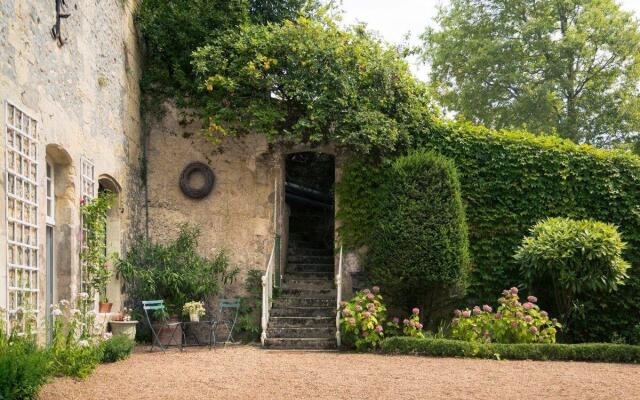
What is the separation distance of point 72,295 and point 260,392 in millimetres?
3101

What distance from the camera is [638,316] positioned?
11.5 m

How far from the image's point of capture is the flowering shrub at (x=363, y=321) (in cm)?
993

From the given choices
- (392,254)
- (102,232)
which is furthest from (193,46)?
(392,254)

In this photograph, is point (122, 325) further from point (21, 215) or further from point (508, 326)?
point (508, 326)

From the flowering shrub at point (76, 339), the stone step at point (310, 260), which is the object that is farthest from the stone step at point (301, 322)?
the flowering shrub at point (76, 339)

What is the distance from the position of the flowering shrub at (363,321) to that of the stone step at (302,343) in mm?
259

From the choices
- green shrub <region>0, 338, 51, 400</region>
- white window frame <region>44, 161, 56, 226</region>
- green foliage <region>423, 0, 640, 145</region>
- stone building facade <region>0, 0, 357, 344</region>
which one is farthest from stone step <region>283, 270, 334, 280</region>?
green foliage <region>423, 0, 640, 145</region>

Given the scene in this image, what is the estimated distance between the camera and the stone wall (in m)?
6.98

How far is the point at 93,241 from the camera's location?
29.6ft

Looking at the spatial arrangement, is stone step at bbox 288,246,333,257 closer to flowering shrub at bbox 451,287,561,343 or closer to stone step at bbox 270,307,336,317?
stone step at bbox 270,307,336,317

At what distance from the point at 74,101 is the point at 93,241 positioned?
1.71 metres

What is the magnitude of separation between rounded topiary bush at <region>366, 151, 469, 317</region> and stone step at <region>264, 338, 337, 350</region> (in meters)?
1.25

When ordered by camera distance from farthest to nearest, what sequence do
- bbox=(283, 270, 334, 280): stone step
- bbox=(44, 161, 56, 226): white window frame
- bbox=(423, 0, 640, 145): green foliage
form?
bbox=(423, 0, 640, 145): green foliage → bbox=(283, 270, 334, 280): stone step → bbox=(44, 161, 56, 226): white window frame

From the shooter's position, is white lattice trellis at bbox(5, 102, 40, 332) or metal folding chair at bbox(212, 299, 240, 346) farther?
metal folding chair at bbox(212, 299, 240, 346)
